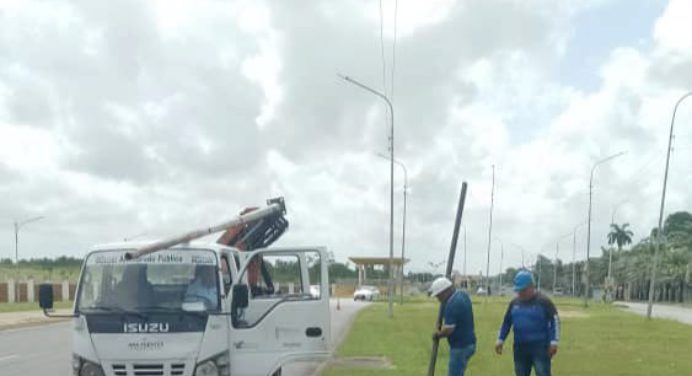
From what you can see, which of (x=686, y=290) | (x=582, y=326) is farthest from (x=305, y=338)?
(x=686, y=290)

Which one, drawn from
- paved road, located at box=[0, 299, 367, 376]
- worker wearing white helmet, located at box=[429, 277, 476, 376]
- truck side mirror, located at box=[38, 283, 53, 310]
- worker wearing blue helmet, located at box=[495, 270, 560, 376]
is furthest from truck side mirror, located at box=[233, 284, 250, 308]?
paved road, located at box=[0, 299, 367, 376]

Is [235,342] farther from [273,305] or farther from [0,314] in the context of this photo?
[0,314]

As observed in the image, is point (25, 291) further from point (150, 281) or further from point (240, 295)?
point (240, 295)

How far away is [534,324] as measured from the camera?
11.1 metres

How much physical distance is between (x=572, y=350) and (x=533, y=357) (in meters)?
13.3

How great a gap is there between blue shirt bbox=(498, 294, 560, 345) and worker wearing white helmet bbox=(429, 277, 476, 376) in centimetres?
51

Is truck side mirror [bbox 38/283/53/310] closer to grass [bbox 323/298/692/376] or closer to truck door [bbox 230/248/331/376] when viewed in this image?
truck door [bbox 230/248/331/376]

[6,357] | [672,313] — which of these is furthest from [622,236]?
[6,357]

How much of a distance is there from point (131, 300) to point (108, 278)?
1.38ft

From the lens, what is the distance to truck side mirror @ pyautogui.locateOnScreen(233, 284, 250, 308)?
11.4 metres

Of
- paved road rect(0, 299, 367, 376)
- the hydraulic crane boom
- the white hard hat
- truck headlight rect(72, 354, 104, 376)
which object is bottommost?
paved road rect(0, 299, 367, 376)

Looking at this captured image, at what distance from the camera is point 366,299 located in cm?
8200

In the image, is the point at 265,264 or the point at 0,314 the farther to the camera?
the point at 0,314

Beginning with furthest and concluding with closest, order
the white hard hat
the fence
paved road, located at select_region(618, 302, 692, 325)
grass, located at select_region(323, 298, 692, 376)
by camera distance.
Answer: the fence
paved road, located at select_region(618, 302, 692, 325)
grass, located at select_region(323, 298, 692, 376)
the white hard hat
